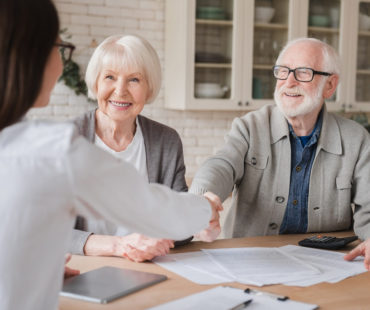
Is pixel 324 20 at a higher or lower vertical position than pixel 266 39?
higher

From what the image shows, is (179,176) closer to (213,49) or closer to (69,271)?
(69,271)

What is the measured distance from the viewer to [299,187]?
2.33 m

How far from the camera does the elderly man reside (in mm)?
2312

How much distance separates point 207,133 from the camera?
4.36 metres

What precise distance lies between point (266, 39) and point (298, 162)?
6.90 ft

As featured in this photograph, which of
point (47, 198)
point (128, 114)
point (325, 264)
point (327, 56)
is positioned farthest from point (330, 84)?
point (47, 198)

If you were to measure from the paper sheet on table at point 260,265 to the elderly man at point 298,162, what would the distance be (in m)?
0.49

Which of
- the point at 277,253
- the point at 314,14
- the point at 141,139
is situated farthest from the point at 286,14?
the point at 277,253

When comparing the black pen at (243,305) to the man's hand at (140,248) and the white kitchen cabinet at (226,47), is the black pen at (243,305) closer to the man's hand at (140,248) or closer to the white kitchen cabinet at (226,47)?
the man's hand at (140,248)

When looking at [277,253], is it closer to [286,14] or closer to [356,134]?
[356,134]

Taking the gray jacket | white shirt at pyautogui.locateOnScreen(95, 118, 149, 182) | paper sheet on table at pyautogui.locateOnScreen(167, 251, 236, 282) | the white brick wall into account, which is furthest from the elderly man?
the white brick wall

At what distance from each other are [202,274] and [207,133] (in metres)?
2.88

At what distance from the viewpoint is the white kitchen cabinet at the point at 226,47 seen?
13.1 feet

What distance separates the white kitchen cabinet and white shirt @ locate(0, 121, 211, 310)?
308cm
